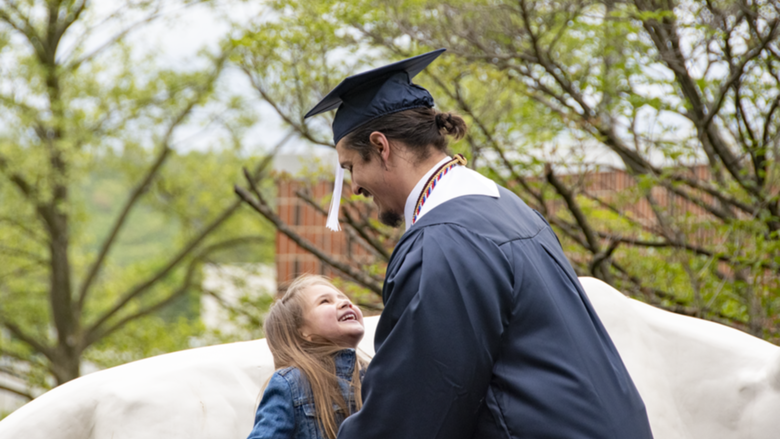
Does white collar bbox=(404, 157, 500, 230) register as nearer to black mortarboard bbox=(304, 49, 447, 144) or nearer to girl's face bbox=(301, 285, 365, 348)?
black mortarboard bbox=(304, 49, 447, 144)

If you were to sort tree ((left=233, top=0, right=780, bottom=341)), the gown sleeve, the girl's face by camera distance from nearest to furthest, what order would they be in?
1. the gown sleeve
2. the girl's face
3. tree ((left=233, top=0, right=780, bottom=341))

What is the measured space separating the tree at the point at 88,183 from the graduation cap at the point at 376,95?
28.0 ft

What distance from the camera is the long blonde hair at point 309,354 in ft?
7.34

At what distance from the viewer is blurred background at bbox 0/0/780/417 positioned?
4.57m

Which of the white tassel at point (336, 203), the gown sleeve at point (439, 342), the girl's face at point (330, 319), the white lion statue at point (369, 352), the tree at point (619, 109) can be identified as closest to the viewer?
the gown sleeve at point (439, 342)

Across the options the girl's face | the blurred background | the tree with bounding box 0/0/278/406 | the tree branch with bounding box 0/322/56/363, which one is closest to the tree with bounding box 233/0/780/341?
the blurred background

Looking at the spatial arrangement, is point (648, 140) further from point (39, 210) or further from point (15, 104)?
point (39, 210)

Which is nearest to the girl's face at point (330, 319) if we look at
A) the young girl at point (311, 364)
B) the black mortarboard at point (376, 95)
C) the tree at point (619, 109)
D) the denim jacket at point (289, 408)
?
the young girl at point (311, 364)

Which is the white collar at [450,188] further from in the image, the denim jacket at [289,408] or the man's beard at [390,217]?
the denim jacket at [289,408]

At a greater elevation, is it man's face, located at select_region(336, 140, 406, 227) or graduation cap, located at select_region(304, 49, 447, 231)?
graduation cap, located at select_region(304, 49, 447, 231)

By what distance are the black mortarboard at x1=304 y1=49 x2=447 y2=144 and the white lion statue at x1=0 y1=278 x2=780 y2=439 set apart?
1283 mm

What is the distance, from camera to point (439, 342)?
1423 mm

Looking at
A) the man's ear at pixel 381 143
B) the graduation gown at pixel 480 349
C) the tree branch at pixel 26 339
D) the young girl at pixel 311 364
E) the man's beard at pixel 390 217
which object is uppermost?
the man's ear at pixel 381 143

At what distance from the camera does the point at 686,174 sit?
16.7 feet
